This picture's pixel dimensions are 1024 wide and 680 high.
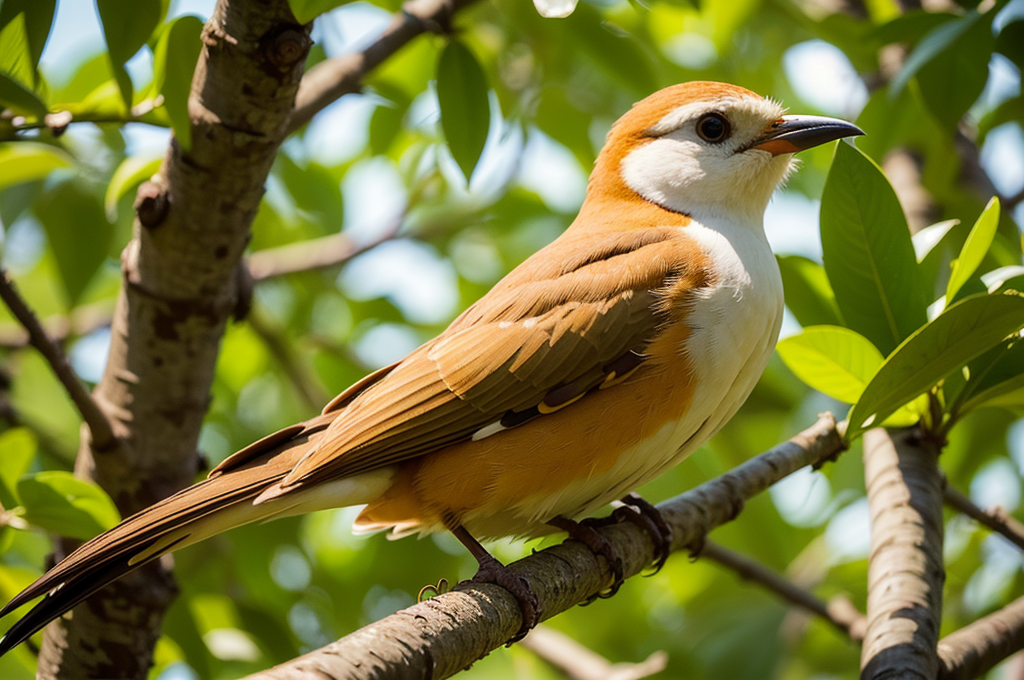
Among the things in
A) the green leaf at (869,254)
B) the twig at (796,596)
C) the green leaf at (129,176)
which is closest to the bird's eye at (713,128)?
the green leaf at (869,254)

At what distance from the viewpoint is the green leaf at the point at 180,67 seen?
2.67m

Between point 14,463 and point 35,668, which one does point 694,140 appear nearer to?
point 14,463

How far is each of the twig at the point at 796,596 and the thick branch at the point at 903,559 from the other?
25.2 inches

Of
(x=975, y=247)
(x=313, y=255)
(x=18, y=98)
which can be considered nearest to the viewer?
(x=18, y=98)

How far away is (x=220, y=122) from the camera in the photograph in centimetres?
279

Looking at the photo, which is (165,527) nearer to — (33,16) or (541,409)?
(541,409)

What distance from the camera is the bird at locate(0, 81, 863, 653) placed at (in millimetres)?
2852

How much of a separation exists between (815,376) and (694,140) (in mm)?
1233

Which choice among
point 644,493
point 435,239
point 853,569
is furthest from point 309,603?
point 853,569

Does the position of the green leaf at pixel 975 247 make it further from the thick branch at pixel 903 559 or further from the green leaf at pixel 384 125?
the green leaf at pixel 384 125

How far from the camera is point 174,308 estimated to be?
3.21 meters

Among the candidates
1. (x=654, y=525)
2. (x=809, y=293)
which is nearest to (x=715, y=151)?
(x=809, y=293)

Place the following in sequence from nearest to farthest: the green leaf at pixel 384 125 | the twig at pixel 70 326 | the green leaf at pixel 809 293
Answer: the green leaf at pixel 809 293 → the twig at pixel 70 326 → the green leaf at pixel 384 125

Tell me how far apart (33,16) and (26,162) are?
1.72 metres
